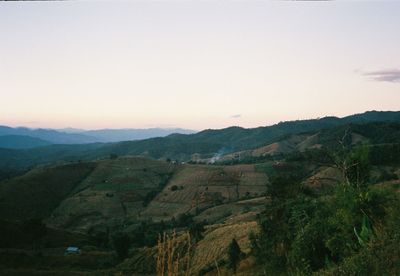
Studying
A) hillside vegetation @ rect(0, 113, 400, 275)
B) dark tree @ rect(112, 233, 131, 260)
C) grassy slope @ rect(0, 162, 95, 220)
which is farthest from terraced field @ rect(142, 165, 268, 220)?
dark tree @ rect(112, 233, 131, 260)

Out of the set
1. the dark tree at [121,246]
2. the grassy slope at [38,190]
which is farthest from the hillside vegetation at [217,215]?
the grassy slope at [38,190]

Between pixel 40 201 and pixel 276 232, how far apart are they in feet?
300

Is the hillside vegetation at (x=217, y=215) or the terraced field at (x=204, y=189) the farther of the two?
the terraced field at (x=204, y=189)

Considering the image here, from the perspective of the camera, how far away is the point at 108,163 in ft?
467

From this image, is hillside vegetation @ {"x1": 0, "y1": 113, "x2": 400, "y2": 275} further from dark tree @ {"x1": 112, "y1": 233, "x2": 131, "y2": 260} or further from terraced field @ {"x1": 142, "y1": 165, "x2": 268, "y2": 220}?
terraced field @ {"x1": 142, "y1": 165, "x2": 268, "y2": 220}

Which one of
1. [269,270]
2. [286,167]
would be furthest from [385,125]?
[269,270]

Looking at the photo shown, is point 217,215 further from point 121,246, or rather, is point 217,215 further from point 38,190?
point 38,190

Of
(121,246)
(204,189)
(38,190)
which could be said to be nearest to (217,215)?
(204,189)

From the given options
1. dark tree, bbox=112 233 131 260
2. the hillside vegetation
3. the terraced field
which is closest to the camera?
the hillside vegetation

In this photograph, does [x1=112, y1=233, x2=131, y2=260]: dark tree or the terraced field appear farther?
the terraced field

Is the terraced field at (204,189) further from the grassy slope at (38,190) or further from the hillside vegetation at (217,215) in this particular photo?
the grassy slope at (38,190)

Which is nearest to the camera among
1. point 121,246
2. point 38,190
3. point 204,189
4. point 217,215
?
Result: point 121,246

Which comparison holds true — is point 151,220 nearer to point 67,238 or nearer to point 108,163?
point 67,238

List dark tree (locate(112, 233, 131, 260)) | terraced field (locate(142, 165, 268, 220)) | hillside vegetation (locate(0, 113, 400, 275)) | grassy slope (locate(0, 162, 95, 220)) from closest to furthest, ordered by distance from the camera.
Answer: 1. hillside vegetation (locate(0, 113, 400, 275))
2. dark tree (locate(112, 233, 131, 260))
3. grassy slope (locate(0, 162, 95, 220))
4. terraced field (locate(142, 165, 268, 220))
